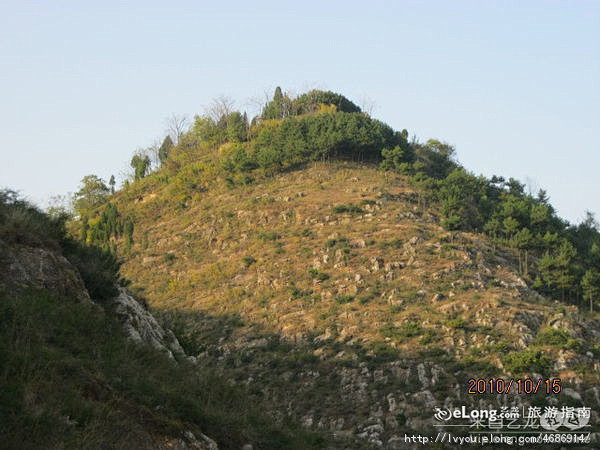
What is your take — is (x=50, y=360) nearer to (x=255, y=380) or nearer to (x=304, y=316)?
(x=255, y=380)

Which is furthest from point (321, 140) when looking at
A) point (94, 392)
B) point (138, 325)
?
point (94, 392)

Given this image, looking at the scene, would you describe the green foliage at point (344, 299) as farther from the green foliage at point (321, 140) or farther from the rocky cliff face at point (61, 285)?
the green foliage at point (321, 140)

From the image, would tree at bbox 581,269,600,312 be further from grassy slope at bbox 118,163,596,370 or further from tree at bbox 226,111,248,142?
tree at bbox 226,111,248,142

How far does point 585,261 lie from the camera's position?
202 ft

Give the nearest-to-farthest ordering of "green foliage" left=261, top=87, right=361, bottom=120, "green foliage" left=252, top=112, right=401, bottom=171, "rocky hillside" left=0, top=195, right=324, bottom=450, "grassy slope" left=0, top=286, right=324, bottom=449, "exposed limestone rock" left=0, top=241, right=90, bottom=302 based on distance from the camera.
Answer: "grassy slope" left=0, top=286, right=324, bottom=449
"rocky hillside" left=0, top=195, right=324, bottom=450
"exposed limestone rock" left=0, top=241, right=90, bottom=302
"green foliage" left=252, top=112, right=401, bottom=171
"green foliage" left=261, top=87, right=361, bottom=120

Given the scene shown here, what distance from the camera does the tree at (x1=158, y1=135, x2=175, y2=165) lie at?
103375 millimetres

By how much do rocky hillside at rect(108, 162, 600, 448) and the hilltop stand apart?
16cm

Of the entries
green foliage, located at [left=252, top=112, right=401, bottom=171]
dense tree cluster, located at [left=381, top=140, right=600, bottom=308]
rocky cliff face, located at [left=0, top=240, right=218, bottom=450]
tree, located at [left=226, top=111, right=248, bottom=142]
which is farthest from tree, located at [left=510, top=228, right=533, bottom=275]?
rocky cliff face, located at [left=0, top=240, right=218, bottom=450]

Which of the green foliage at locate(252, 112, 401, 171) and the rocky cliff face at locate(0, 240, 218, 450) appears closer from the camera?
the rocky cliff face at locate(0, 240, 218, 450)

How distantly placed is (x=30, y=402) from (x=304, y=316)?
38.5 meters

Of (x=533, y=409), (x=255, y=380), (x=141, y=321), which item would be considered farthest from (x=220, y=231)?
(x=141, y=321)

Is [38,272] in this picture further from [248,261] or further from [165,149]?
[165,149]

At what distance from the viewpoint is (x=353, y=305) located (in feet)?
155

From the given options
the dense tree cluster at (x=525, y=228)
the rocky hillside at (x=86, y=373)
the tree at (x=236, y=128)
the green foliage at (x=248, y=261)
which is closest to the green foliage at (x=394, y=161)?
the dense tree cluster at (x=525, y=228)
